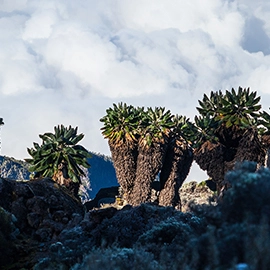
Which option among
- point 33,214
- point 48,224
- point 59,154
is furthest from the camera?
point 59,154

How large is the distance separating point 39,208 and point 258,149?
2848 cm

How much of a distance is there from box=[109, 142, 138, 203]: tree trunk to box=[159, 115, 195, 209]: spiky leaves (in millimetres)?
3701

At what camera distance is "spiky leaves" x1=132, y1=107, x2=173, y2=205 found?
178 feet

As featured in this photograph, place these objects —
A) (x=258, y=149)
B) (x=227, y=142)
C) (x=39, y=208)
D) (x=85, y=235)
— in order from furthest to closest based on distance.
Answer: (x=227, y=142) < (x=258, y=149) < (x=39, y=208) < (x=85, y=235)

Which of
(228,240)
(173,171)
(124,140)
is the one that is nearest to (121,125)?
(124,140)

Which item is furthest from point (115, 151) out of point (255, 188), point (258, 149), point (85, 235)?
point (255, 188)

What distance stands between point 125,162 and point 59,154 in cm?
1118

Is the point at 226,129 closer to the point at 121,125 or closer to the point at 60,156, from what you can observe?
the point at 121,125

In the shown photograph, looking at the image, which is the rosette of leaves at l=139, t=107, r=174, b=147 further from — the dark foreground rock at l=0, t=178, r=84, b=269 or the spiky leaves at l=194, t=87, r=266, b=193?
the dark foreground rock at l=0, t=178, r=84, b=269

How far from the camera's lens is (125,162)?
55.2 metres

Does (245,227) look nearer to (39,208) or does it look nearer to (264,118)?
(39,208)

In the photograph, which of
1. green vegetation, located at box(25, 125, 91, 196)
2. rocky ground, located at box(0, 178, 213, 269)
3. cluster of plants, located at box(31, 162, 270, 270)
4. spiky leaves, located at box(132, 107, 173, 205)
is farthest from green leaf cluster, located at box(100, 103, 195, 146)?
cluster of plants, located at box(31, 162, 270, 270)

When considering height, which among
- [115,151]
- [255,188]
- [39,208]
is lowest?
[255,188]

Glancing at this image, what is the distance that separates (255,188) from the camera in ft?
41.3
